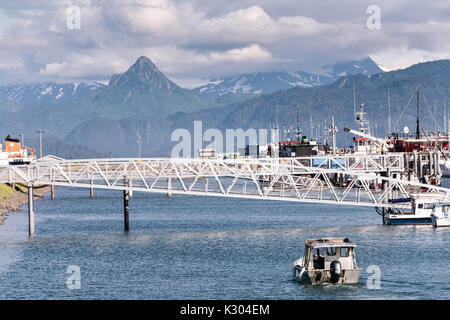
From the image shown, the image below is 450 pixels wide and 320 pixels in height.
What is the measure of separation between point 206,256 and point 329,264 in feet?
54.8

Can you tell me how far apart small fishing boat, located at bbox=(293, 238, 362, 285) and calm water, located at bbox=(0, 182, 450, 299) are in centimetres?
75

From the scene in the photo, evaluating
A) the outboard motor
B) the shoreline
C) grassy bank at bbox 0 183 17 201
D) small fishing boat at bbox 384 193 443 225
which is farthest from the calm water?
grassy bank at bbox 0 183 17 201

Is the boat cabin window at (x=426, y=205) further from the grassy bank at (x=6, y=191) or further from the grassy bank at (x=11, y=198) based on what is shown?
the grassy bank at (x=6, y=191)

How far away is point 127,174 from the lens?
88.8 meters

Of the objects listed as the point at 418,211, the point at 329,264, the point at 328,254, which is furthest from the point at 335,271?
the point at 418,211

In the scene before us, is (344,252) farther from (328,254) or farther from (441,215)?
(441,215)

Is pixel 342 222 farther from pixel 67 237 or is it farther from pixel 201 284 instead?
pixel 201 284

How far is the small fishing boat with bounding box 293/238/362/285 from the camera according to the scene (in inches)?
2244

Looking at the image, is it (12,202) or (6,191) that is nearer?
(12,202)

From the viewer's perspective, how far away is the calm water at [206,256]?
186 ft

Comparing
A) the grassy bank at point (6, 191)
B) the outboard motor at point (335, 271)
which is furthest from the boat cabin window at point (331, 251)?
the grassy bank at point (6, 191)

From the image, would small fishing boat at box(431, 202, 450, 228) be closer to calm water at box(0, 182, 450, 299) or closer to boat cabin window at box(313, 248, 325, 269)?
calm water at box(0, 182, 450, 299)

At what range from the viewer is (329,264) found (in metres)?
57.9

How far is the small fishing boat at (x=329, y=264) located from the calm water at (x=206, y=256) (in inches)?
29.4
